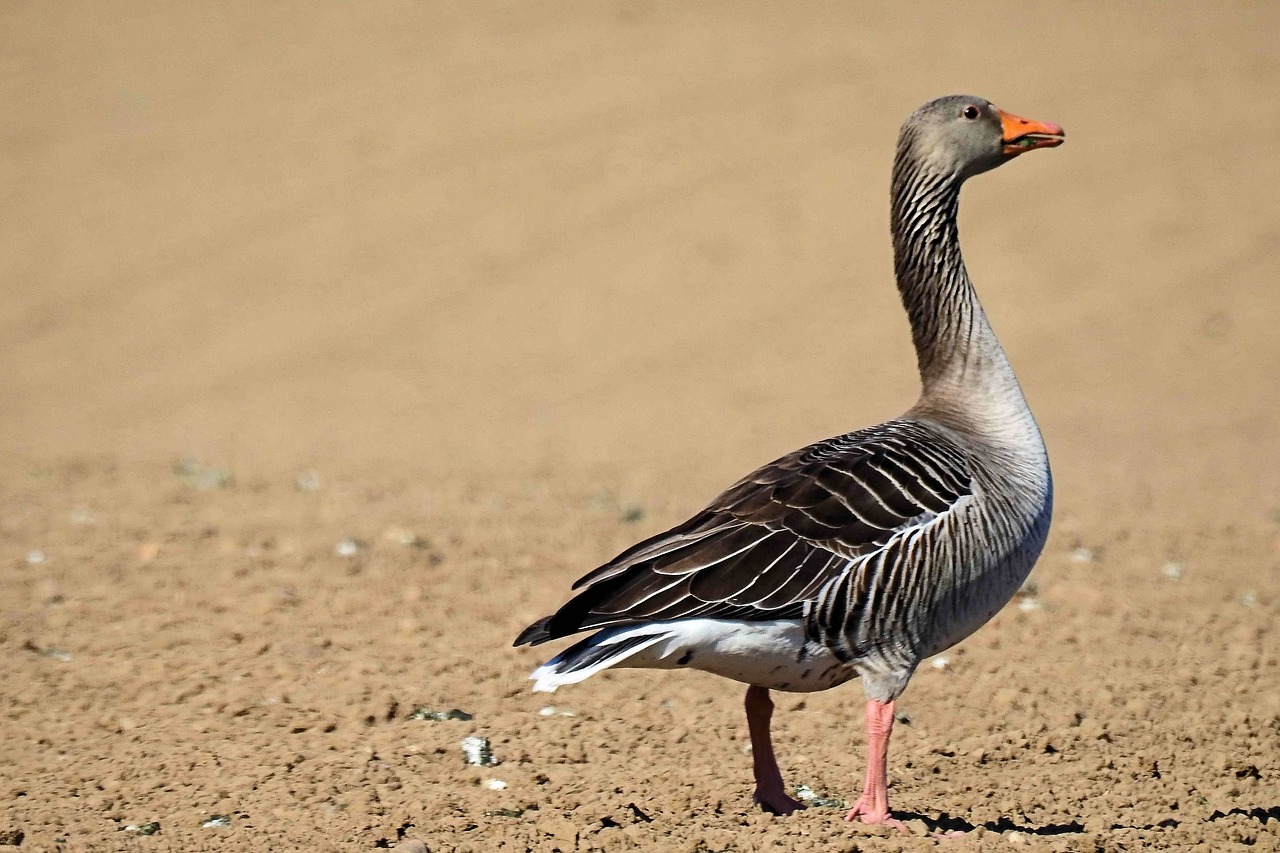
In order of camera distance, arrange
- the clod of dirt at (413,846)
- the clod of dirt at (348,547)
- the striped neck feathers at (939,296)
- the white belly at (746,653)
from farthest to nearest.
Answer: the clod of dirt at (348,547)
the striped neck feathers at (939,296)
the white belly at (746,653)
the clod of dirt at (413,846)

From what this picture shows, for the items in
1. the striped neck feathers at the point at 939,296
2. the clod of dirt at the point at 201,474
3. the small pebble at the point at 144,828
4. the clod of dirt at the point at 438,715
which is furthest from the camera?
the clod of dirt at the point at 201,474

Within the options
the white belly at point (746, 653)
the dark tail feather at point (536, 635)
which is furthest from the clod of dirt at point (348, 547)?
the white belly at point (746, 653)

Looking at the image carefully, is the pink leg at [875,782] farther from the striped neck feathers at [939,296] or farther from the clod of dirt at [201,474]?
the clod of dirt at [201,474]

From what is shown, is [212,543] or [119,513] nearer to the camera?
[212,543]

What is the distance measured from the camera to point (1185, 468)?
1151 centimetres

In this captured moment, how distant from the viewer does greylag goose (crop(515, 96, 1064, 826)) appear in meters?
4.68

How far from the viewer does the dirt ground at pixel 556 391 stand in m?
5.56

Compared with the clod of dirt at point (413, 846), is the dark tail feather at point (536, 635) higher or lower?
higher

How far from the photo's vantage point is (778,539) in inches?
192

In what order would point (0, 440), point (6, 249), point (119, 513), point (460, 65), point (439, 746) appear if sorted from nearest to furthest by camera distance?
1. point (439, 746)
2. point (119, 513)
3. point (0, 440)
4. point (6, 249)
5. point (460, 65)

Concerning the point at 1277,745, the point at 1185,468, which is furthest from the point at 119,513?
the point at 1185,468

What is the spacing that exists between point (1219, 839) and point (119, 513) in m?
6.80

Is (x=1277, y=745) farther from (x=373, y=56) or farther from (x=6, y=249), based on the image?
(x=373, y=56)

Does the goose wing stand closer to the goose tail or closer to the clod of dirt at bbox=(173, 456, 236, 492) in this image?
the goose tail
